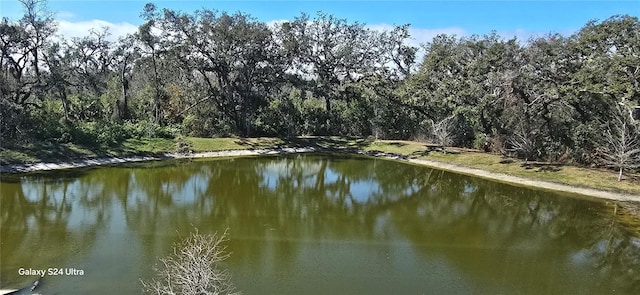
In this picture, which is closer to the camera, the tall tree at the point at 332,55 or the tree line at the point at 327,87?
the tree line at the point at 327,87

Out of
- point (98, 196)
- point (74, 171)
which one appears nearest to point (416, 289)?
point (98, 196)

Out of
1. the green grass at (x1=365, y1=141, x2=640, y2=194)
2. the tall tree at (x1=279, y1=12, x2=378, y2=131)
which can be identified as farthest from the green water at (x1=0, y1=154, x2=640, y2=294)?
the tall tree at (x1=279, y1=12, x2=378, y2=131)

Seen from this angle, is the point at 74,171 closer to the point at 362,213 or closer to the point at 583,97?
the point at 362,213

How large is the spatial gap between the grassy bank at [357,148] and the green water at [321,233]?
2455 millimetres

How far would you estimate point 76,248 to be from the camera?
38.9ft

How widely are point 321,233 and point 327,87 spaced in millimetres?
27831

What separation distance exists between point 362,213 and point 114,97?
28144mm

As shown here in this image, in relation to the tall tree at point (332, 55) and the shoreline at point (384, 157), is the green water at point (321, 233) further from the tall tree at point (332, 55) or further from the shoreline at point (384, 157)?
the tall tree at point (332, 55)

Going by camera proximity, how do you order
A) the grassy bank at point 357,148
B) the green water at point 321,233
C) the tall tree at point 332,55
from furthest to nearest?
the tall tree at point 332,55 → the grassy bank at point 357,148 → the green water at point 321,233

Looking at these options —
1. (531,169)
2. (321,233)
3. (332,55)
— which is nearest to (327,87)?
(332,55)

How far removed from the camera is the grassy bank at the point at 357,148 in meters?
22.4

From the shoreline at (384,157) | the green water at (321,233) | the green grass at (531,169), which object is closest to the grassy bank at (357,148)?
the green grass at (531,169)

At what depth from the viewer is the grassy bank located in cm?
2239

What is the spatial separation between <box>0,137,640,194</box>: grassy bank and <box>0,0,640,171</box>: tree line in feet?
3.35
